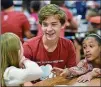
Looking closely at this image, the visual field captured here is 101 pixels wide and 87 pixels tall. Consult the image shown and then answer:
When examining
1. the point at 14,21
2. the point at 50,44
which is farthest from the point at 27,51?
the point at 14,21

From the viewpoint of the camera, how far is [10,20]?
2656 millimetres

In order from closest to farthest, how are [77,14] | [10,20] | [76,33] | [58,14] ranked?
[58,14]
[10,20]
[76,33]
[77,14]

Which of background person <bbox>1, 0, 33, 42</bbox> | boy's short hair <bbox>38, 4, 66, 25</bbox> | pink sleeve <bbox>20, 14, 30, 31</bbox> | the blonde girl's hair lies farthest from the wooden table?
pink sleeve <bbox>20, 14, 30, 31</bbox>

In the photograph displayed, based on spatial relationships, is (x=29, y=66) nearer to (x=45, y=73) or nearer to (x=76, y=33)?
(x=45, y=73)

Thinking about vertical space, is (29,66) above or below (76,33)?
above

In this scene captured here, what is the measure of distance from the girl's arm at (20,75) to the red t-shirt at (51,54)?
25 cm

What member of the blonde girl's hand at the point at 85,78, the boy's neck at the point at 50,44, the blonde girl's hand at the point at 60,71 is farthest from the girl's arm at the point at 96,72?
the boy's neck at the point at 50,44

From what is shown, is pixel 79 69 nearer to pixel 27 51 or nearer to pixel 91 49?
pixel 91 49

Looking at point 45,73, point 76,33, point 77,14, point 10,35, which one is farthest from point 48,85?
point 77,14

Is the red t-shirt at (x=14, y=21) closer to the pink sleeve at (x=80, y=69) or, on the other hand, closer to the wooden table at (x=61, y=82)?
the pink sleeve at (x=80, y=69)

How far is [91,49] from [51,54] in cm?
22

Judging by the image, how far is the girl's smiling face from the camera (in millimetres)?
1669

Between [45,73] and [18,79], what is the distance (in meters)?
0.24

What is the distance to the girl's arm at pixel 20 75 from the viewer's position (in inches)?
54.6
